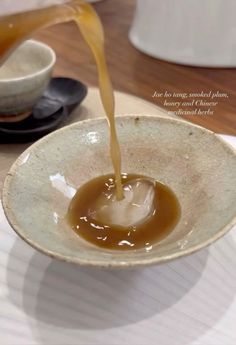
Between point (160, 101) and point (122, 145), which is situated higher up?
point (122, 145)

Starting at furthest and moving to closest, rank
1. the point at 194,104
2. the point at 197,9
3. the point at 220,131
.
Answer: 1. the point at 197,9
2. the point at 194,104
3. the point at 220,131

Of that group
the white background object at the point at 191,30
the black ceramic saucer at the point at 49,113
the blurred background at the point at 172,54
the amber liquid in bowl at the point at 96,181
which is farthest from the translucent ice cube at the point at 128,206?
the white background object at the point at 191,30

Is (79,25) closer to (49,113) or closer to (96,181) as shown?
(96,181)

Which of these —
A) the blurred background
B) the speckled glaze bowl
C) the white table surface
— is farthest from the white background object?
the white table surface

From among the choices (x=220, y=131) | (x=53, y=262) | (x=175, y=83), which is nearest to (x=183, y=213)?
(x=53, y=262)

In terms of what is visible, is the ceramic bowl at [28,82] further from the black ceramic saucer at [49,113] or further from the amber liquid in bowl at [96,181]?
the amber liquid in bowl at [96,181]

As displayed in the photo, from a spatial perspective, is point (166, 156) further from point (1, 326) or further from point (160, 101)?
point (160, 101)
